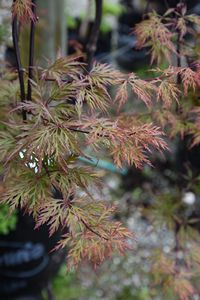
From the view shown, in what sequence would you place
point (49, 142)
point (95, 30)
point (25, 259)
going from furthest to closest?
point (25, 259) → point (95, 30) → point (49, 142)

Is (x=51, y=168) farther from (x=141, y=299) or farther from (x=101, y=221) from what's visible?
(x=141, y=299)

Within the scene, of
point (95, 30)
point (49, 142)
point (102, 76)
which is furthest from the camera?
point (95, 30)

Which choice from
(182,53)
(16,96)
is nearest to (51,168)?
(16,96)

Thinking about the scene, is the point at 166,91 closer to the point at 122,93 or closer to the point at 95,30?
the point at 122,93

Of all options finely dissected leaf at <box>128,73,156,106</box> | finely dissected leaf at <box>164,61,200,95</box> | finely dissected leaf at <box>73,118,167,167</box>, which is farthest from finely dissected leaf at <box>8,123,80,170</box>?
finely dissected leaf at <box>164,61,200,95</box>

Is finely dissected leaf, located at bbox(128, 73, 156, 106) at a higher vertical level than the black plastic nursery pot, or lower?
higher

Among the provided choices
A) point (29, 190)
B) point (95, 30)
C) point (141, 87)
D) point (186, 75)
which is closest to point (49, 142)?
point (29, 190)

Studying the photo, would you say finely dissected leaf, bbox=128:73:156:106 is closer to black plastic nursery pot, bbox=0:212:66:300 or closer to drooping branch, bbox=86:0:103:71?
drooping branch, bbox=86:0:103:71

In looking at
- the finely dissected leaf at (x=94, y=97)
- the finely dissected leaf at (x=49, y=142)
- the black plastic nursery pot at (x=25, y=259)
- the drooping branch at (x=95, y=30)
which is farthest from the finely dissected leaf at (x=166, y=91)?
the black plastic nursery pot at (x=25, y=259)
